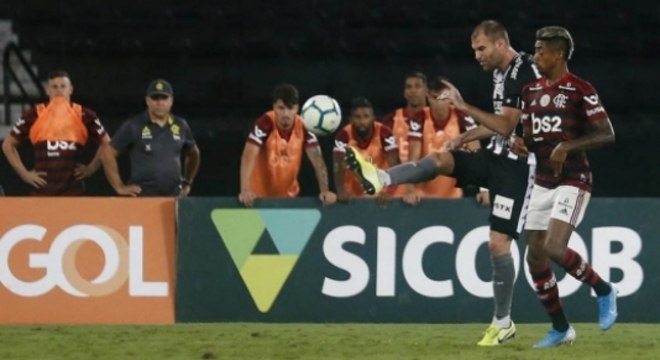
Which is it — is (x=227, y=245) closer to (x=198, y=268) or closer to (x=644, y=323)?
(x=198, y=268)

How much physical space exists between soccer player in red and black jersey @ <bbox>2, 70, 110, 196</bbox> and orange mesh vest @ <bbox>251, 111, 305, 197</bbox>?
1.36 meters

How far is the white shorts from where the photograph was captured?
956 cm

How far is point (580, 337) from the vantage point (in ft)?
35.2

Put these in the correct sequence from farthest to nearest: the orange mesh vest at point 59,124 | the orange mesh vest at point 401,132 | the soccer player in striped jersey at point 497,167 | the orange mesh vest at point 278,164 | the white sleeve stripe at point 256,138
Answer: the orange mesh vest at point 401,132, the orange mesh vest at point 59,124, the orange mesh vest at point 278,164, the white sleeve stripe at point 256,138, the soccer player in striped jersey at point 497,167

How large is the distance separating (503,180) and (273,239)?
2.78 metres

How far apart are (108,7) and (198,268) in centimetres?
672

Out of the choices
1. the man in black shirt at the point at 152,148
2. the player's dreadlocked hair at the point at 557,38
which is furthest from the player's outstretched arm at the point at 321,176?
the player's dreadlocked hair at the point at 557,38

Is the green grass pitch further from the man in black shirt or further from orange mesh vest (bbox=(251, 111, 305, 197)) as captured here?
the man in black shirt

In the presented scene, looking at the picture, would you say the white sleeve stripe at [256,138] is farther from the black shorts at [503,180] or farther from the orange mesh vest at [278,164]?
the black shorts at [503,180]

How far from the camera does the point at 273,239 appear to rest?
40.3ft

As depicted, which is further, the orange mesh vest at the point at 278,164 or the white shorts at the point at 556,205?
the orange mesh vest at the point at 278,164

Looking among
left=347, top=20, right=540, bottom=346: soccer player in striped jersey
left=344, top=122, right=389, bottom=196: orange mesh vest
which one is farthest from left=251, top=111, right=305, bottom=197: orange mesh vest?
left=347, top=20, right=540, bottom=346: soccer player in striped jersey

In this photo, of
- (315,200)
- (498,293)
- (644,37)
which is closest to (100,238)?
(315,200)

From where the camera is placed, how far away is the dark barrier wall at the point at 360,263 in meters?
12.3
